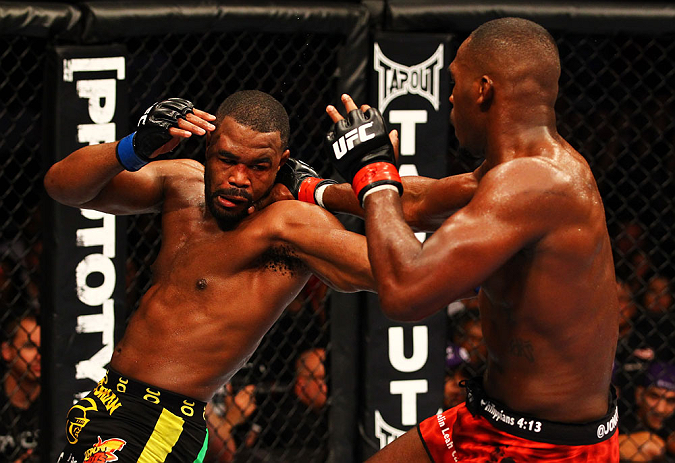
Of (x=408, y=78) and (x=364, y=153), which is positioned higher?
(x=364, y=153)

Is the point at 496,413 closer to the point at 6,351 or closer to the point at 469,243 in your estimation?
the point at 469,243

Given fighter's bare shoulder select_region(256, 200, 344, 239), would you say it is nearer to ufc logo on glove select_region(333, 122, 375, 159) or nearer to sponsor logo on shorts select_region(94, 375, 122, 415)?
ufc logo on glove select_region(333, 122, 375, 159)

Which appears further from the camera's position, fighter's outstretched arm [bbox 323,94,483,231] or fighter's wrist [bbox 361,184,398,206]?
fighter's outstretched arm [bbox 323,94,483,231]

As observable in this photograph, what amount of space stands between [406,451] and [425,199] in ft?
1.75

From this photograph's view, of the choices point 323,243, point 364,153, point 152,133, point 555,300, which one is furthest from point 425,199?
point 152,133

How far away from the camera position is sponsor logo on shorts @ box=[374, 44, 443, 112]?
2670mm

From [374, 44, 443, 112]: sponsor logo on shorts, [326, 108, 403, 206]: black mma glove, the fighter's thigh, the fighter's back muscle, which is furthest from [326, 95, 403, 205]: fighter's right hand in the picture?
[374, 44, 443, 112]: sponsor logo on shorts

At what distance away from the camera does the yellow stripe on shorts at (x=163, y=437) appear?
1875mm

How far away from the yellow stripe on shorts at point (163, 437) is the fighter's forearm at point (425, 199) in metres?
0.57

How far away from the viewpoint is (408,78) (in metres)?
2.69

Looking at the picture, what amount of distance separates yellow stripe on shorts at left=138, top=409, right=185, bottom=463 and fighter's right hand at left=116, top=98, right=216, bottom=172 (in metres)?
0.55

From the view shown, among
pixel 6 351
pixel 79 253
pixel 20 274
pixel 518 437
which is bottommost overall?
pixel 6 351

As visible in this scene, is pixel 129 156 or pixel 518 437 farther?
pixel 129 156

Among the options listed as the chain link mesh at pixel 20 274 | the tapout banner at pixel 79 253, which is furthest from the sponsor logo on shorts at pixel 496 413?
the chain link mesh at pixel 20 274
